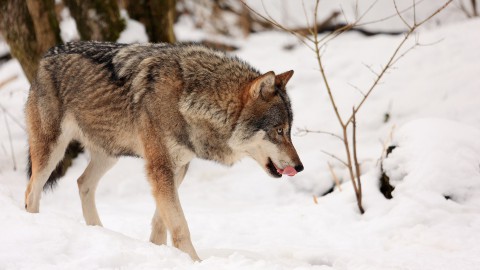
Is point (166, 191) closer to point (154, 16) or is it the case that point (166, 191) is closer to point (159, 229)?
point (159, 229)

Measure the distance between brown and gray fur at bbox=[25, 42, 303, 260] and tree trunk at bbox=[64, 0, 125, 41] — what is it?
2172 millimetres

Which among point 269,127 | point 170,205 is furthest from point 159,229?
point 269,127

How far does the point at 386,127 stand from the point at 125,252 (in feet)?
16.1

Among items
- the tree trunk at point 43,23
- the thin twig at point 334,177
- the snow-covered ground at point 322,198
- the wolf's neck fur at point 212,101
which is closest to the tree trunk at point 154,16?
the snow-covered ground at point 322,198

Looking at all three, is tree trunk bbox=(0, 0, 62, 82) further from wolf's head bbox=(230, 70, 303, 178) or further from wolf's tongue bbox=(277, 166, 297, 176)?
wolf's tongue bbox=(277, 166, 297, 176)

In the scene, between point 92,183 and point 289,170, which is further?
point 92,183

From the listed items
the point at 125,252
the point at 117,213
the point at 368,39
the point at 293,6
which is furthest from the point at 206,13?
the point at 125,252

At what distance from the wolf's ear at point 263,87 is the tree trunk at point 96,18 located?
349 centimetres

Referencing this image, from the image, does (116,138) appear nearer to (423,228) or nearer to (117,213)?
(117,213)

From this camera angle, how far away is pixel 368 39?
10273 mm

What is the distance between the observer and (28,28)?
6.76 m

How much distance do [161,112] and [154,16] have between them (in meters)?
3.49

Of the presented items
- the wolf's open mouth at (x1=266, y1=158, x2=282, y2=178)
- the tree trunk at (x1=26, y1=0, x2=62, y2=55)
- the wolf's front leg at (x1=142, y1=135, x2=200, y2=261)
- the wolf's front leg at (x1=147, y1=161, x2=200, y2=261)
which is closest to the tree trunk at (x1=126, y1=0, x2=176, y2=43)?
the tree trunk at (x1=26, y1=0, x2=62, y2=55)

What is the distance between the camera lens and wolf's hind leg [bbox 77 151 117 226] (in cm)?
513
